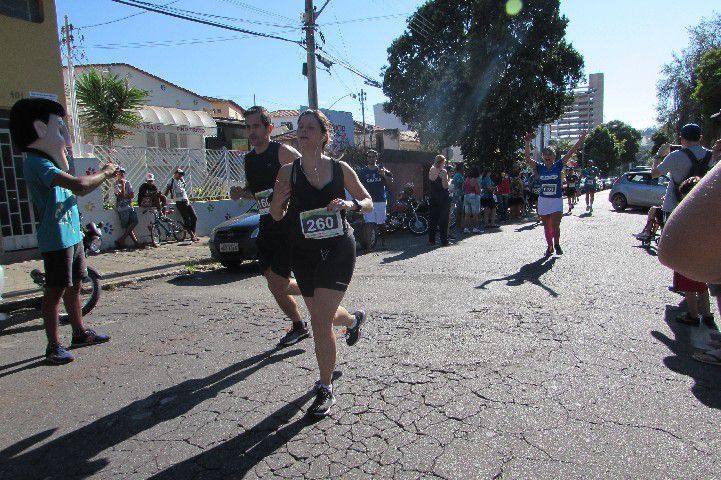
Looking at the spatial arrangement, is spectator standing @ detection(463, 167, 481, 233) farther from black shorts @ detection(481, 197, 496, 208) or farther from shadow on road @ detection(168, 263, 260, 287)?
shadow on road @ detection(168, 263, 260, 287)

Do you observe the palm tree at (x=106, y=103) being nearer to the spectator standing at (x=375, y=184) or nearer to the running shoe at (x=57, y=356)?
the spectator standing at (x=375, y=184)

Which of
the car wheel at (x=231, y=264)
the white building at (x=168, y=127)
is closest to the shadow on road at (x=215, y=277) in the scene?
the car wheel at (x=231, y=264)

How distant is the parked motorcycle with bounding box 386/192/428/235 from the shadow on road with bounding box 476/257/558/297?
534cm

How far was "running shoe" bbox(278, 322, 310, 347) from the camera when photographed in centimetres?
432

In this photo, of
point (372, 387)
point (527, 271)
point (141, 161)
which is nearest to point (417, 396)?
point (372, 387)

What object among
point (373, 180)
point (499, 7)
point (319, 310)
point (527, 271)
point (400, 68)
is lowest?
point (527, 271)

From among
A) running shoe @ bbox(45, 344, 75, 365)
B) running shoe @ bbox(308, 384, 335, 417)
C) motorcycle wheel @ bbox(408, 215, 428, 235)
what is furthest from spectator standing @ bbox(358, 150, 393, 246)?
running shoe @ bbox(308, 384, 335, 417)

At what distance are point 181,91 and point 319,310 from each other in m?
40.1

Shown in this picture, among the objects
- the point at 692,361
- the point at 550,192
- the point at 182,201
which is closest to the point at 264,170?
the point at 692,361

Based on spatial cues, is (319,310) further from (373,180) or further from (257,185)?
(373,180)

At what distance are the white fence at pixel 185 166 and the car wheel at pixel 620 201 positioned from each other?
1431 centimetres

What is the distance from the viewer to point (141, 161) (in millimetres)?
12938

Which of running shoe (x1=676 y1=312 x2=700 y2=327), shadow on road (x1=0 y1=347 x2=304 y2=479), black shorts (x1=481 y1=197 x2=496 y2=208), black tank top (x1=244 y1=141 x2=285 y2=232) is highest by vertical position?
black tank top (x1=244 y1=141 x2=285 y2=232)

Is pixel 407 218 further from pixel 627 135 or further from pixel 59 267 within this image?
pixel 627 135
